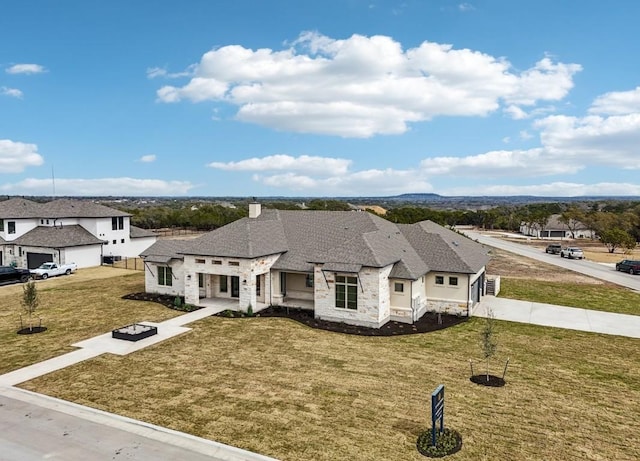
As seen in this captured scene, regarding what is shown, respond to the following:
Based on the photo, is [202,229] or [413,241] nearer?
[413,241]

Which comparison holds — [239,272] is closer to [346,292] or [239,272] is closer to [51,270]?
[346,292]

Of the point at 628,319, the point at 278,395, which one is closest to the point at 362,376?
the point at 278,395

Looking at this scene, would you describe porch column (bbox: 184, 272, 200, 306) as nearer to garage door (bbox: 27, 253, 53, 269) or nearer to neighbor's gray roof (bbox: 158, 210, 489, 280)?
neighbor's gray roof (bbox: 158, 210, 489, 280)

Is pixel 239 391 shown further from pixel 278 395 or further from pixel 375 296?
pixel 375 296

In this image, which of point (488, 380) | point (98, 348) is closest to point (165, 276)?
point (98, 348)

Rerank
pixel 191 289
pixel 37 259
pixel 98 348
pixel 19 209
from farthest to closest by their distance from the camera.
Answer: pixel 19 209 < pixel 37 259 < pixel 191 289 < pixel 98 348

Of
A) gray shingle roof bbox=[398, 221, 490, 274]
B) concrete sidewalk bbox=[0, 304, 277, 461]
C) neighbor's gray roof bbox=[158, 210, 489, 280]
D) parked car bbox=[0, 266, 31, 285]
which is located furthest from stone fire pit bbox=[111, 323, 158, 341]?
parked car bbox=[0, 266, 31, 285]
